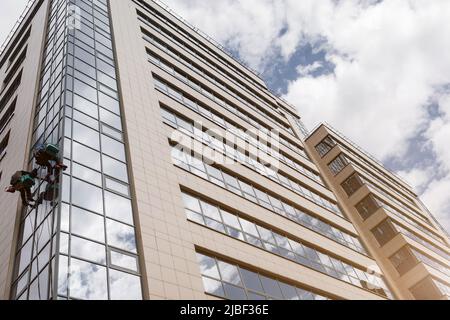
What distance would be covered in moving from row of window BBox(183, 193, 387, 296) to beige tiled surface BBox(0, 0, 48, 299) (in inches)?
281

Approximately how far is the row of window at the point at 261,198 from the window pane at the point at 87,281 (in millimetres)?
9150

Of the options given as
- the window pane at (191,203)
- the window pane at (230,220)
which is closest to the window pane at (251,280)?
the window pane at (230,220)

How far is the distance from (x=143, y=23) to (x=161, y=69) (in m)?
6.81

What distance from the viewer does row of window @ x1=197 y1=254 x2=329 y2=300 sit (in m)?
16.7

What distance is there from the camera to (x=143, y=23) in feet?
111

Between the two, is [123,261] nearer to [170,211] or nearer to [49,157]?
[170,211]

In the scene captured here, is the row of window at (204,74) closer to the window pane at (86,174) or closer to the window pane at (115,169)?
the window pane at (115,169)

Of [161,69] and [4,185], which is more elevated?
[161,69]

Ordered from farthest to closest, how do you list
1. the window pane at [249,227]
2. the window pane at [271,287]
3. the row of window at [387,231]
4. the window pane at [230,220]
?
the row of window at [387,231] → the window pane at [249,227] → the window pane at [230,220] → the window pane at [271,287]

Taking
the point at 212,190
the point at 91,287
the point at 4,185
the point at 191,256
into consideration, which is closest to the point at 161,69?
the point at 212,190

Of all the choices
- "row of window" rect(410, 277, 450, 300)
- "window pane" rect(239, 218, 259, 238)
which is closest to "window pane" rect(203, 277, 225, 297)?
"window pane" rect(239, 218, 259, 238)

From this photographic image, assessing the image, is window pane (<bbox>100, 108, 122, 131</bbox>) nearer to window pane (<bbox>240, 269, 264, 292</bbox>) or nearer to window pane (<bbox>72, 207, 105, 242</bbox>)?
window pane (<bbox>72, 207, 105, 242</bbox>)

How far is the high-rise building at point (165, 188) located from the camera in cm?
1434
